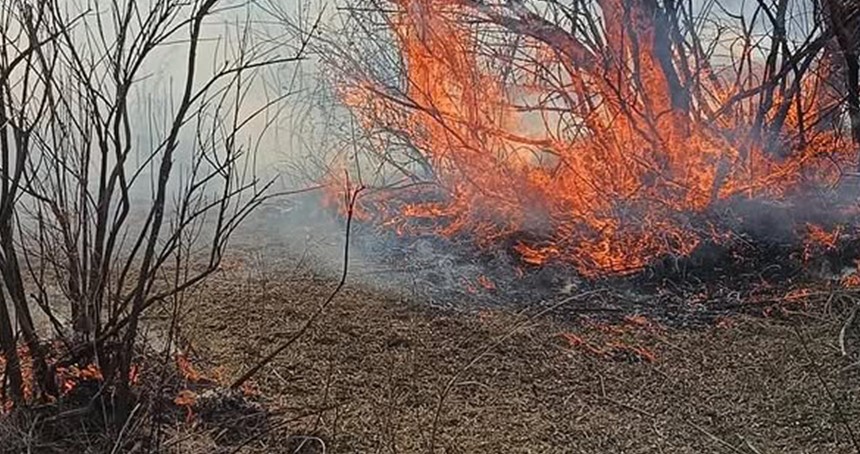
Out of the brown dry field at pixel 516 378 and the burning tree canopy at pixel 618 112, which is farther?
the burning tree canopy at pixel 618 112

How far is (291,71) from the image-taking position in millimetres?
7508

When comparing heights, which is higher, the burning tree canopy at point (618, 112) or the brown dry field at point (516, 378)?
the burning tree canopy at point (618, 112)

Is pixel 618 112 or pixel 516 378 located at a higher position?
pixel 618 112

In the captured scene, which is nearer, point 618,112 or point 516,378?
point 516,378

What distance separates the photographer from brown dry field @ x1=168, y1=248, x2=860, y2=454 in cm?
310

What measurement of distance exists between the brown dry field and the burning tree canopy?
111cm

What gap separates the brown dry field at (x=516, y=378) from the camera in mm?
3100

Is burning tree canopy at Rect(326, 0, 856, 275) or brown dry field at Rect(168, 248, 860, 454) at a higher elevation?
burning tree canopy at Rect(326, 0, 856, 275)

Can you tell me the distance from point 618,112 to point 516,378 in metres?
2.45

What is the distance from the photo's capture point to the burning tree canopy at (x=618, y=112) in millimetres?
5492

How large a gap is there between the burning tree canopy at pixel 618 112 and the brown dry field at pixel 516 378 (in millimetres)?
1107

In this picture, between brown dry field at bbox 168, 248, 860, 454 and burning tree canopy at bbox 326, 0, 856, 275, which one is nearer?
brown dry field at bbox 168, 248, 860, 454

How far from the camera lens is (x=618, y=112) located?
561 cm

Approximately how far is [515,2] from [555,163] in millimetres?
1119
